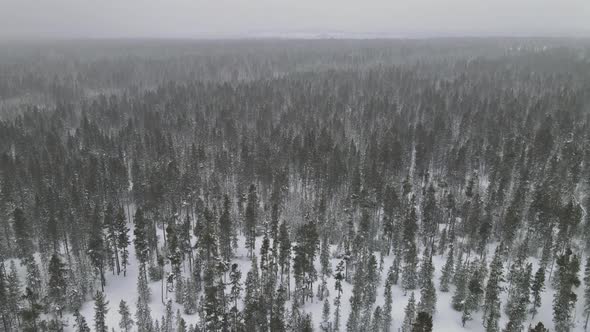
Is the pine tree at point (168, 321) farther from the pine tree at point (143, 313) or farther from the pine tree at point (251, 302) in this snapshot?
the pine tree at point (251, 302)

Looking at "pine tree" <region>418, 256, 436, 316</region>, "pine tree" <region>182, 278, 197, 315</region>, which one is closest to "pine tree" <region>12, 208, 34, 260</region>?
"pine tree" <region>182, 278, 197, 315</region>

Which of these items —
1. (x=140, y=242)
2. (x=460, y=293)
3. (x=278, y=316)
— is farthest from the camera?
(x=140, y=242)

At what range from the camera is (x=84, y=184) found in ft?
333

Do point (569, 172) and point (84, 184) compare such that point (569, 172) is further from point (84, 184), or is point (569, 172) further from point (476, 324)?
point (84, 184)

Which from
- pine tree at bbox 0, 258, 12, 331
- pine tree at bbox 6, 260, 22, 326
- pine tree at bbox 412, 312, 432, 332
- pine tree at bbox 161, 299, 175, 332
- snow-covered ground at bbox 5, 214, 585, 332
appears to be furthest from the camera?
snow-covered ground at bbox 5, 214, 585, 332

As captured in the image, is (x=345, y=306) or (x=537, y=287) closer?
(x=537, y=287)

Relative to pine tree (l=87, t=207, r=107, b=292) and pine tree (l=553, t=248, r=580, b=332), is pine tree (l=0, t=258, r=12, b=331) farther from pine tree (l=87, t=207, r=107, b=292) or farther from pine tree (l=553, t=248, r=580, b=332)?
pine tree (l=553, t=248, r=580, b=332)

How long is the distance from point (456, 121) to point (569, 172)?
205ft

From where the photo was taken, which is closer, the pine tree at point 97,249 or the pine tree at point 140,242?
the pine tree at point 140,242

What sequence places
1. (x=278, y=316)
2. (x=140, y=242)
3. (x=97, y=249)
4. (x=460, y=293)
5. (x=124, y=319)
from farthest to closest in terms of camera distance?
1. (x=140, y=242)
2. (x=97, y=249)
3. (x=460, y=293)
4. (x=124, y=319)
5. (x=278, y=316)

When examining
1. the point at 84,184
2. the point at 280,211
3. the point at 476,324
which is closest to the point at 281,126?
the point at 280,211

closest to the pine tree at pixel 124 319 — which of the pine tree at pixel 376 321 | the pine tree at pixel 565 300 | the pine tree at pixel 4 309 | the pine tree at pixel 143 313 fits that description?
the pine tree at pixel 143 313

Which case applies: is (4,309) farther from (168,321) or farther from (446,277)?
(446,277)

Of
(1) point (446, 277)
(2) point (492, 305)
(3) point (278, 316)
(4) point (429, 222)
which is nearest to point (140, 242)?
(3) point (278, 316)
